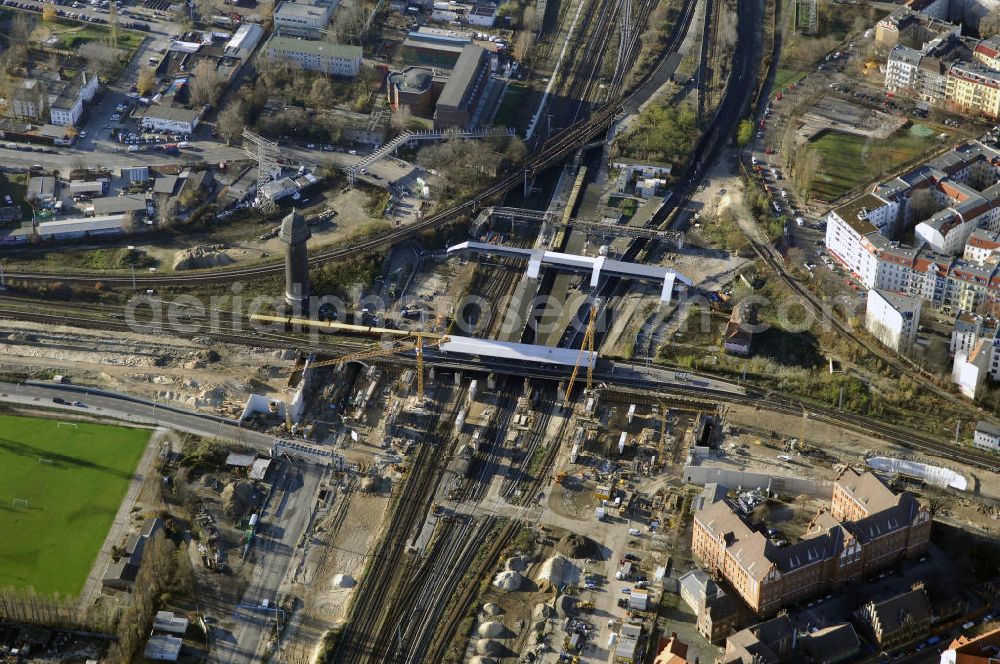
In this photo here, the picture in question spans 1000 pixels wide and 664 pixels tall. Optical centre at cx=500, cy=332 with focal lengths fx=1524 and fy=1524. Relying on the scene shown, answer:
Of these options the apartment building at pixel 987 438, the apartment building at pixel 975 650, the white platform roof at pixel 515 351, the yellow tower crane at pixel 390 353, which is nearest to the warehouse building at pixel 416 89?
the yellow tower crane at pixel 390 353

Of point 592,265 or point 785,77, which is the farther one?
point 785,77

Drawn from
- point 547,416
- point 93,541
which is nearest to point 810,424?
point 547,416

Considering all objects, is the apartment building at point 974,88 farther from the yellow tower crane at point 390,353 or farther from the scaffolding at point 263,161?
the scaffolding at point 263,161

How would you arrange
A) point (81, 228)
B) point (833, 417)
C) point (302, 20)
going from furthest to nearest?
1. point (302, 20)
2. point (81, 228)
3. point (833, 417)

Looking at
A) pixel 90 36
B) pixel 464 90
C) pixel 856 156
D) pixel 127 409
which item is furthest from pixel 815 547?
pixel 90 36

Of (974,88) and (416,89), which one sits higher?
(974,88)

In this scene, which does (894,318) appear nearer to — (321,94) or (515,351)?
(515,351)
